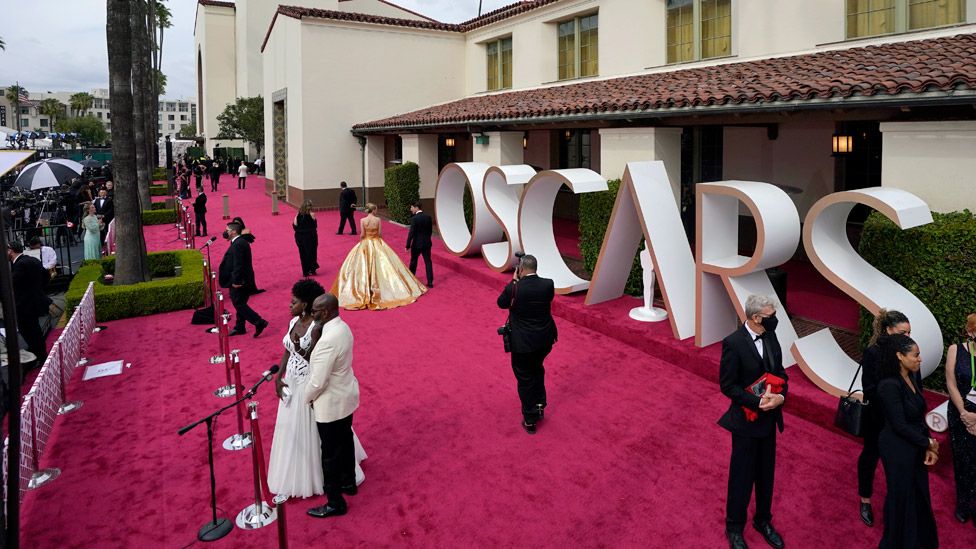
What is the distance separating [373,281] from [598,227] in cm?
431

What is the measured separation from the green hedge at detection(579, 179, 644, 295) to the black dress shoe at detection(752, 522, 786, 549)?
6498 millimetres

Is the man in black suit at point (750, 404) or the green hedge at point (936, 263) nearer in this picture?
the man in black suit at point (750, 404)

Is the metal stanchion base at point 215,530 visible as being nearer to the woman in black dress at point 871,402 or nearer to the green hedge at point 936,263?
the woman in black dress at point 871,402

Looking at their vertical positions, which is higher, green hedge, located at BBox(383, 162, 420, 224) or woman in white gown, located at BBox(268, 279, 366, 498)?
green hedge, located at BBox(383, 162, 420, 224)

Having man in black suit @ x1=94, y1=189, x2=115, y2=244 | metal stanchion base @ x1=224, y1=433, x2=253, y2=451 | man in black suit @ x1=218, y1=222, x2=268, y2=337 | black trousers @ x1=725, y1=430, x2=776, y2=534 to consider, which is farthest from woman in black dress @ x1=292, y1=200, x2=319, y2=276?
black trousers @ x1=725, y1=430, x2=776, y2=534

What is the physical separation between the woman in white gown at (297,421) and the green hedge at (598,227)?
6950 millimetres

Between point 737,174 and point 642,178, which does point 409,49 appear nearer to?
point 737,174

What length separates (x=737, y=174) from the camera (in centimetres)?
1583

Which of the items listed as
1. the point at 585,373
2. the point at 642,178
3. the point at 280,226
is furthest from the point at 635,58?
the point at 280,226

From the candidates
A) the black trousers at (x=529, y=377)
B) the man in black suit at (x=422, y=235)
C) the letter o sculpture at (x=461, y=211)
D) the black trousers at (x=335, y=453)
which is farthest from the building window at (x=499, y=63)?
the black trousers at (x=335, y=453)

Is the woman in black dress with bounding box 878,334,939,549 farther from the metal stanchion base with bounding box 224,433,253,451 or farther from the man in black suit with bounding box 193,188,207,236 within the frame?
the man in black suit with bounding box 193,188,207,236

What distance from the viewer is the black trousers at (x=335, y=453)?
5.29 metres

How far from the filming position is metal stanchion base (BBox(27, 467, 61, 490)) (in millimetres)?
5886

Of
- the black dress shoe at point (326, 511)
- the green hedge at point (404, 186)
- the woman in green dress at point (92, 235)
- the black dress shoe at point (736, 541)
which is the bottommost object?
the black dress shoe at point (736, 541)
